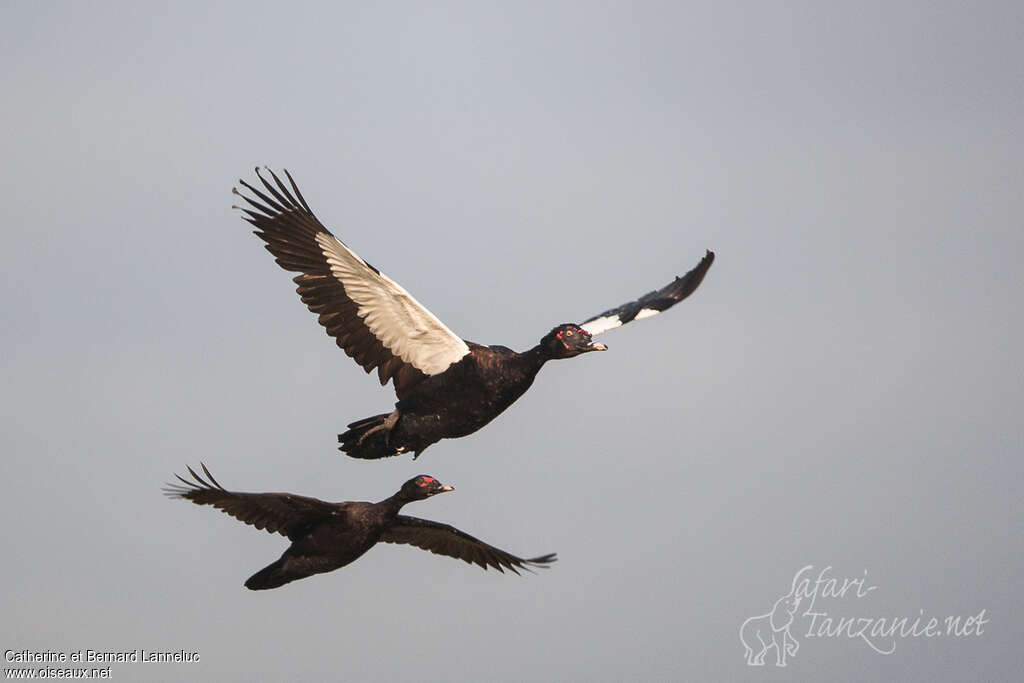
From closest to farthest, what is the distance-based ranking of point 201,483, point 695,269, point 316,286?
1. point 201,483
2. point 316,286
3. point 695,269

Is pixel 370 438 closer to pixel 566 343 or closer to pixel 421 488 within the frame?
pixel 421 488

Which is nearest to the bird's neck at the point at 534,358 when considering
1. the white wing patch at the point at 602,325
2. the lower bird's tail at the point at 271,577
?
the white wing patch at the point at 602,325

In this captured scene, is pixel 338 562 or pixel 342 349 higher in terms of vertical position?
pixel 342 349

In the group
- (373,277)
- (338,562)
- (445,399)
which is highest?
(373,277)

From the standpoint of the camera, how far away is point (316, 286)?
97.1ft

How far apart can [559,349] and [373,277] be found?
3093 millimetres

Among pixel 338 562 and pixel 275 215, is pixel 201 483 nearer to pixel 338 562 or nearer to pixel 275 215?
pixel 338 562

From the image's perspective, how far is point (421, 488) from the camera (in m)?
29.7

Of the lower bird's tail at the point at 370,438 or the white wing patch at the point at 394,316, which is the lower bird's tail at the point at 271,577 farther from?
the white wing patch at the point at 394,316

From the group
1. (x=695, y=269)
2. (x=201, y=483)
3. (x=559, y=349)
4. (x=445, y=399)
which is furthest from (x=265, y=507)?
(x=695, y=269)

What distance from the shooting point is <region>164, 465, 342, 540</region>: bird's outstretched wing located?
27.8m

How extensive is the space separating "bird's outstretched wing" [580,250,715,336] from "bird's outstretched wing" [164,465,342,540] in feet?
18.0

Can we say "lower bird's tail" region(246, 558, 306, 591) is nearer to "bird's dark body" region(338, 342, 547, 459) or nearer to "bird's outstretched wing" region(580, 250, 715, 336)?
"bird's dark body" region(338, 342, 547, 459)

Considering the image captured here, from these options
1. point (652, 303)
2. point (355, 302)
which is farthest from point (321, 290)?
point (652, 303)
